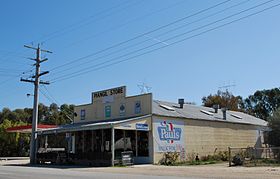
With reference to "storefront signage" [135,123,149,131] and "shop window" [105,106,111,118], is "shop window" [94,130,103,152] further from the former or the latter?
"storefront signage" [135,123,149,131]

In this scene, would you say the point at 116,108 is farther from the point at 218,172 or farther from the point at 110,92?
the point at 218,172

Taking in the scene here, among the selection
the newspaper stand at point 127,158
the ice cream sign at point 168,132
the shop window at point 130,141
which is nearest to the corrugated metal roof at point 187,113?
the ice cream sign at point 168,132

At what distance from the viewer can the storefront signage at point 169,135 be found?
30.9 meters

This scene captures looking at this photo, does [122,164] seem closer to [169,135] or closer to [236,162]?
[169,135]

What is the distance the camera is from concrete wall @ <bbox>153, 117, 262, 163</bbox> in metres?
33.6

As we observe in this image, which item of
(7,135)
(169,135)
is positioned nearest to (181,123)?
(169,135)

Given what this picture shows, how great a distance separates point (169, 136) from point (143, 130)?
116 inches

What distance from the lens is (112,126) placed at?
2778 cm

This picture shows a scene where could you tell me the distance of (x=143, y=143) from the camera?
104 ft

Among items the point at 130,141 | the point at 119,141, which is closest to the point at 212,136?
the point at 130,141

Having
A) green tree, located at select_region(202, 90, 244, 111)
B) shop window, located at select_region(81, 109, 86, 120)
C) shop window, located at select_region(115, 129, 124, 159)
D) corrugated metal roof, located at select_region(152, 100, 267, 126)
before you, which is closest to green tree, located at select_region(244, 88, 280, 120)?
green tree, located at select_region(202, 90, 244, 111)

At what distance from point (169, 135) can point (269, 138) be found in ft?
36.0

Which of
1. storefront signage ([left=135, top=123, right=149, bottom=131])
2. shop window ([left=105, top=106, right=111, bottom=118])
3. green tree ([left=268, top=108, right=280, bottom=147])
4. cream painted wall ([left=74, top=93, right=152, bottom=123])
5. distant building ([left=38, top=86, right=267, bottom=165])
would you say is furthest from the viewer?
shop window ([left=105, top=106, right=111, bottom=118])

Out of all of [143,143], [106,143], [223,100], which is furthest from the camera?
[223,100]
